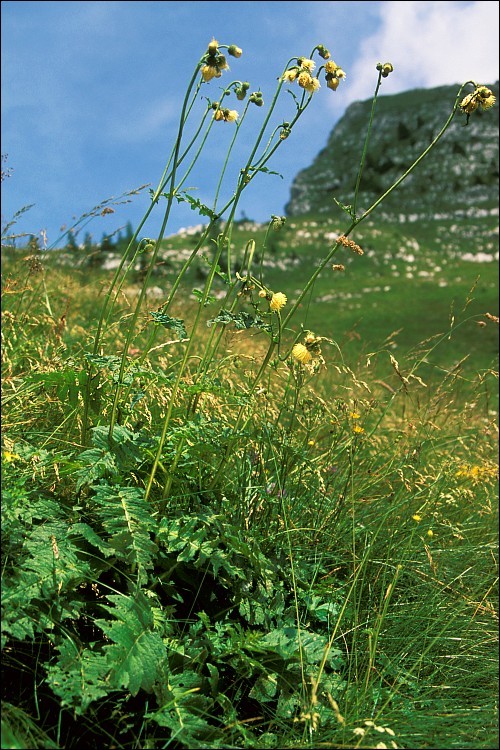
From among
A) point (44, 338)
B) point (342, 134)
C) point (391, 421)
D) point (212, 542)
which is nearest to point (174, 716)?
point (212, 542)

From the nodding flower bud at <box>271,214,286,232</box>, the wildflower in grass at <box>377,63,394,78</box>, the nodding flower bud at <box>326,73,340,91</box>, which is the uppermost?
the wildflower in grass at <box>377,63,394,78</box>

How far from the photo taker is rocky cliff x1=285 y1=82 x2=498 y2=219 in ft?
298

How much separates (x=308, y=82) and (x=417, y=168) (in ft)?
311

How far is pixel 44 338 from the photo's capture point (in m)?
5.37

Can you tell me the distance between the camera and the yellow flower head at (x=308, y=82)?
256cm

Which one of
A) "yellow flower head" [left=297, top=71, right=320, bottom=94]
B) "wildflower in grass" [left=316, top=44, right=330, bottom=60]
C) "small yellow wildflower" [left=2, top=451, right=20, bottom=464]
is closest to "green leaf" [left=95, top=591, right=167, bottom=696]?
"small yellow wildflower" [left=2, top=451, right=20, bottom=464]

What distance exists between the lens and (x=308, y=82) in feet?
8.46

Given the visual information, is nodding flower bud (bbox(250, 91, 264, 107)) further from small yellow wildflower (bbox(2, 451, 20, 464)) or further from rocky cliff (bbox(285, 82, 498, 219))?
rocky cliff (bbox(285, 82, 498, 219))

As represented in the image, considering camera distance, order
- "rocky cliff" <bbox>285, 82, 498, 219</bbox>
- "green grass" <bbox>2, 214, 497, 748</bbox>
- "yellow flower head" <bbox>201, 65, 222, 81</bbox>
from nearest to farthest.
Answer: "green grass" <bbox>2, 214, 497, 748</bbox> → "yellow flower head" <bbox>201, 65, 222, 81</bbox> → "rocky cliff" <bbox>285, 82, 498, 219</bbox>

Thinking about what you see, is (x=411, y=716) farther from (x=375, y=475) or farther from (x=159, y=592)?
(x=375, y=475)

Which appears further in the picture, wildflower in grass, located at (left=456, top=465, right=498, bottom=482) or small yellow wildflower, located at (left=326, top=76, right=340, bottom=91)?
wildflower in grass, located at (left=456, top=465, right=498, bottom=482)

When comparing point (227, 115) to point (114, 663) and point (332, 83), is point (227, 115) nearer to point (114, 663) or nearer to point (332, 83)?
point (332, 83)

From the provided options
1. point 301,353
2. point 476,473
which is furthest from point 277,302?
point 476,473

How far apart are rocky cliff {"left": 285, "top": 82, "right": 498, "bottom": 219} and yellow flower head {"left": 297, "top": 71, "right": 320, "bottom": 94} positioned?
8299 centimetres
